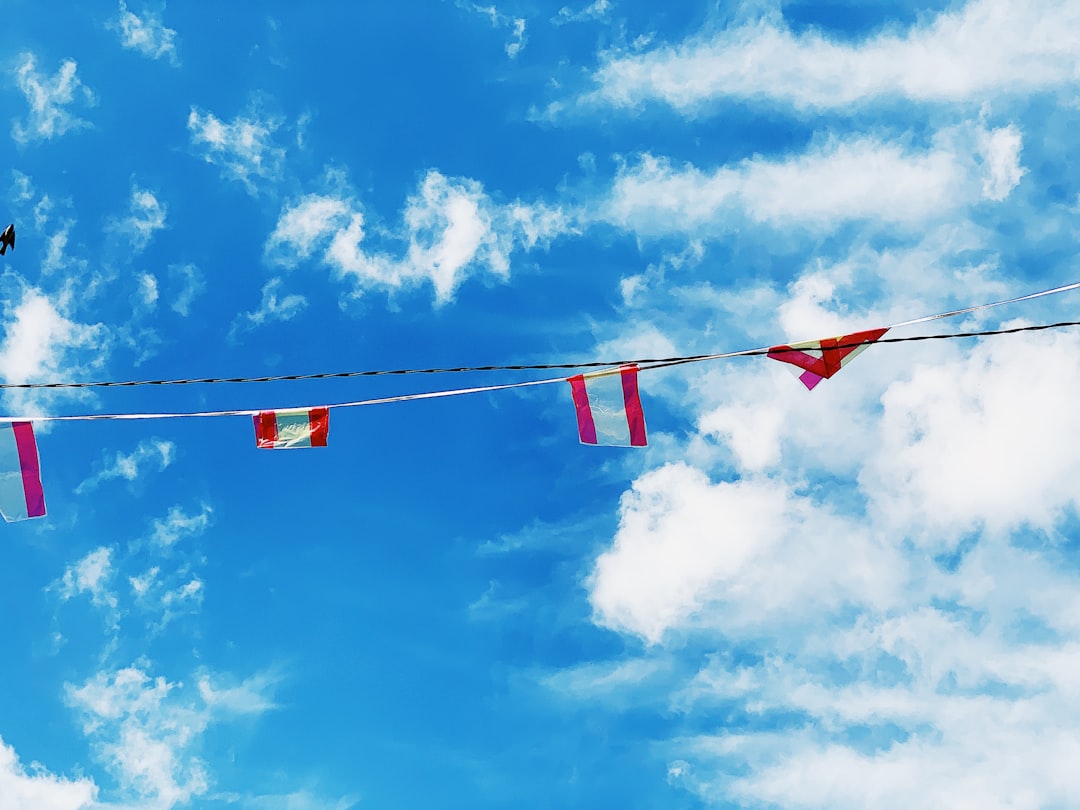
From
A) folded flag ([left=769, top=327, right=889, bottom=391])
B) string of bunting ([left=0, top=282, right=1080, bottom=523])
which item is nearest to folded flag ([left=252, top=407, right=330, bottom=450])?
string of bunting ([left=0, top=282, right=1080, bottom=523])

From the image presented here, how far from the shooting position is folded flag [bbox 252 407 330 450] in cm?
1102

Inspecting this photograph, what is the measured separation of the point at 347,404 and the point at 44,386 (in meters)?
→ 3.23

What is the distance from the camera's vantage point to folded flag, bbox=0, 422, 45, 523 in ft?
34.5

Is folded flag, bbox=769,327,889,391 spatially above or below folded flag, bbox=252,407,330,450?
below

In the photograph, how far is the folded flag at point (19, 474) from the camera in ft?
34.5

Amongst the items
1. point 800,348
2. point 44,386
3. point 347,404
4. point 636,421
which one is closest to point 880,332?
point 800,348

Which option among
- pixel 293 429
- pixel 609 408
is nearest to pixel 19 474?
pixel 293 429

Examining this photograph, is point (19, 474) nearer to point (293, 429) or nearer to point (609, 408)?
point (293, 429)

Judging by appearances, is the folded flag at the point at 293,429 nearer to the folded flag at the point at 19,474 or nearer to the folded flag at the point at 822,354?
the folded flag at the point at 19,474

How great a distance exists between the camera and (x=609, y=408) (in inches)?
437

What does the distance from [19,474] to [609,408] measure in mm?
7113

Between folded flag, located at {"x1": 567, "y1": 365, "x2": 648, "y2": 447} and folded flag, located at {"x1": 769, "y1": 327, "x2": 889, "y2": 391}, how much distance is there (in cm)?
181

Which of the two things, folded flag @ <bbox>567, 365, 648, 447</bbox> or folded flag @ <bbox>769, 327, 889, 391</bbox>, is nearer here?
folded flag @ <bbox>769, 327, 889, 391</bbox>

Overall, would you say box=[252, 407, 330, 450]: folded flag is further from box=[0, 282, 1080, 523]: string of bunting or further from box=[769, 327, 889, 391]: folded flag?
box=[769, 327, 889, 391]: folded flag
